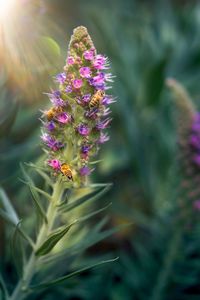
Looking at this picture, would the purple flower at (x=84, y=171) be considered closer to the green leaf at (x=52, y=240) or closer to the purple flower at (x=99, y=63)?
the green leaf at (x=52, y=240)

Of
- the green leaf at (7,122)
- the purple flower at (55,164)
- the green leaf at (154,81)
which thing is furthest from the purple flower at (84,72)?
the green leaf at (154,81)

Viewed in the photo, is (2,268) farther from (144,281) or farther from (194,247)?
(194,247)

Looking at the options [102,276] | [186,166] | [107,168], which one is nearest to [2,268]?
[102,276]

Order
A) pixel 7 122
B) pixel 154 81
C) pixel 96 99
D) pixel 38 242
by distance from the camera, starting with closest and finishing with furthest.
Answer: pixel 96 99, pixel 38 242, pixel 7 122, pixel 154 81

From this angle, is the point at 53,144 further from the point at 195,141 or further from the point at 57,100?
the point at 195,141

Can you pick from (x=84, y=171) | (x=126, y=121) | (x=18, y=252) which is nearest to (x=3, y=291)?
(x=18, y=252)

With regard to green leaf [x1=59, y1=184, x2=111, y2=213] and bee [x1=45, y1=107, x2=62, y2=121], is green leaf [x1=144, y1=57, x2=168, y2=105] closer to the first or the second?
green leaf [x1=59, y1=184, x2=111, y2=213]
